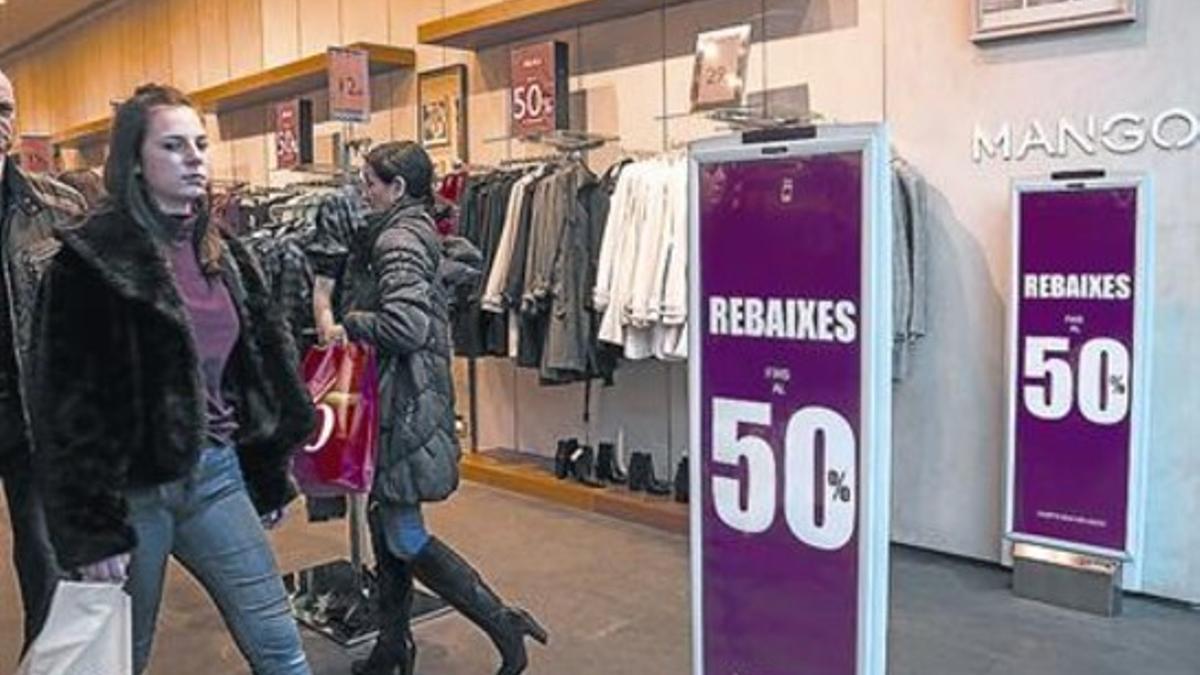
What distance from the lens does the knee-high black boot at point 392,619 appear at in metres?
2.99

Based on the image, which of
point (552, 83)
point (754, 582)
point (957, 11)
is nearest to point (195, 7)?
point (552, 83)

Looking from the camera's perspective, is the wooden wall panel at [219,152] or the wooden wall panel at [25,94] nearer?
the wooden wall panel at [219,152]

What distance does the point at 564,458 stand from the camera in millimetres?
5539

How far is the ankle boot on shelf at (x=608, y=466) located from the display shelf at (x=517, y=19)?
2.13 m

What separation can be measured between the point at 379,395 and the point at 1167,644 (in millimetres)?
2500

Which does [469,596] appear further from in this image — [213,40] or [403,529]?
[213,40]

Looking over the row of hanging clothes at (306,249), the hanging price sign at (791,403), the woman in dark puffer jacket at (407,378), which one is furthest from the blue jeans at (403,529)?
the hanging price sign at (791,403)

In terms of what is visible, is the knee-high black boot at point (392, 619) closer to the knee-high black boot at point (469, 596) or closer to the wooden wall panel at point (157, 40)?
the knee-high black boot at point (469, 596)

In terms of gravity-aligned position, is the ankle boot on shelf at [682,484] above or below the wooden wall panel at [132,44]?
below

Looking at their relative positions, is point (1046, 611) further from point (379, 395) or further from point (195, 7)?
point (195, 7)

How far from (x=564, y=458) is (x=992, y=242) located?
2423 millimetres

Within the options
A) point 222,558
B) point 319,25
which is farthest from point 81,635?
point 319,25

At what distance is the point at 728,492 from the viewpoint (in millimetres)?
2154

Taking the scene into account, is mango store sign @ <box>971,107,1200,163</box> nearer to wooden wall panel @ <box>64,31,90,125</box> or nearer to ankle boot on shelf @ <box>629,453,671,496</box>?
ankle boot on shelf @ <box>629,453,671,496</box>
